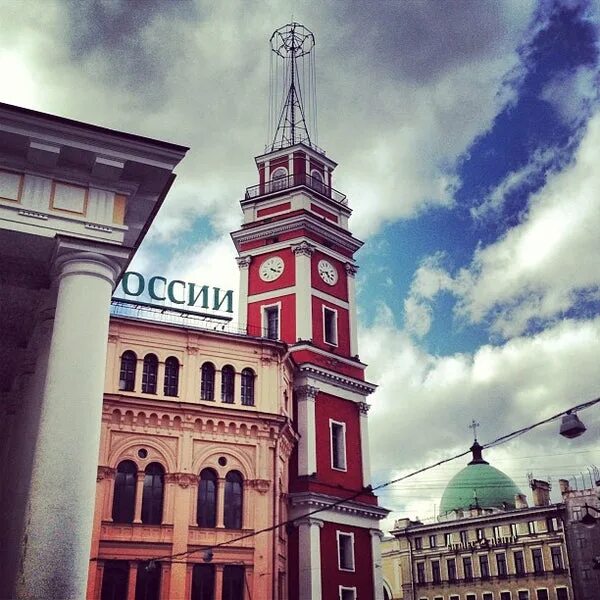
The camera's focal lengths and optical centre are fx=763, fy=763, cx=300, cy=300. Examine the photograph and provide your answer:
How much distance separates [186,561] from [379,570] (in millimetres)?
13397

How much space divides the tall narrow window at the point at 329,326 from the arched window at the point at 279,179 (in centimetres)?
905

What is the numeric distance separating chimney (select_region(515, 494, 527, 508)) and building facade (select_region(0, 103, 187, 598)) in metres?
67.9

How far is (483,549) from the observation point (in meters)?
73.8

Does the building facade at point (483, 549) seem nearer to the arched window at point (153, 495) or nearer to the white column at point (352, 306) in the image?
the white column at point (352, 306)

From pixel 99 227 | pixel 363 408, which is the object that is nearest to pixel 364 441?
pixel 363 408

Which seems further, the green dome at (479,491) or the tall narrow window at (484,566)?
the green dome at (479,491)

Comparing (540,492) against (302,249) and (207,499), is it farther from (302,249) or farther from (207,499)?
(207,499)

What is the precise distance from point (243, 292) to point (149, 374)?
12.1m

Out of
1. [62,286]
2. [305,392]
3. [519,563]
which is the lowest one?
[62,286]

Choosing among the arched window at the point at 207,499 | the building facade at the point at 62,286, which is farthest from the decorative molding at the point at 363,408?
the building facade at the point at 62,286

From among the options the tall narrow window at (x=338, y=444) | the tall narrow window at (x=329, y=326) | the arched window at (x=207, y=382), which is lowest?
the tall narrow window at (x=338, y=444)

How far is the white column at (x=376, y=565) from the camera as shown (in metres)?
40.8

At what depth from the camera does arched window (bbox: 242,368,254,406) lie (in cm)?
3678

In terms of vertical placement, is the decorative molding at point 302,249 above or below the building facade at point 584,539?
above
